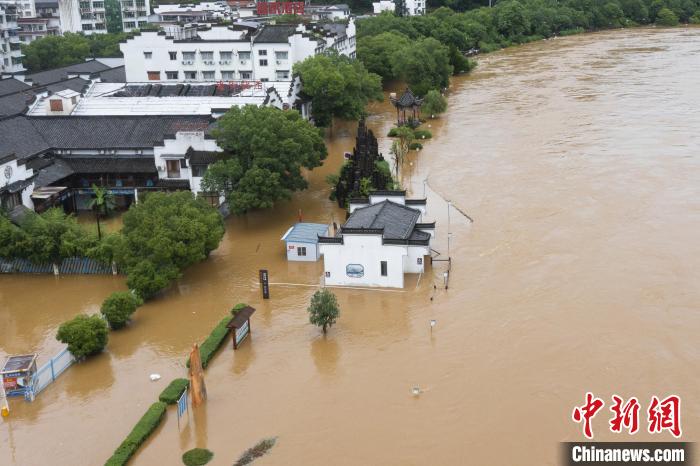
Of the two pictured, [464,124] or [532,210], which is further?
[464,124]

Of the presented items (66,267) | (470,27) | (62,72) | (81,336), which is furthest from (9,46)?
(81,336)

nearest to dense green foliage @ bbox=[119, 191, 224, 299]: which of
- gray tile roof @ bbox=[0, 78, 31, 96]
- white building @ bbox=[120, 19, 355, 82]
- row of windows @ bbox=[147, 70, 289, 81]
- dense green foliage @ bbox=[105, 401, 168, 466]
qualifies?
dense green foliage @ bbox=[105, 401, 168, 466]

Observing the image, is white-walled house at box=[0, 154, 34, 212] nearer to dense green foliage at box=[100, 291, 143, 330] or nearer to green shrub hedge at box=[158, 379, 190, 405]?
dense green foliage at box=[100, 291, 143, 330]

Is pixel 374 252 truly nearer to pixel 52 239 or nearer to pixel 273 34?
pixel 52 239

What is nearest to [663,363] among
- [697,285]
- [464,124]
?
[697,285]

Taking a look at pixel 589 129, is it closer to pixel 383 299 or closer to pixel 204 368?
pixel 383 299

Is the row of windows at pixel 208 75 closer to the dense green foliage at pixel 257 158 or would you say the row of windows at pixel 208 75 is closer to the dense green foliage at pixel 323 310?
the dense green foliage at pixel 257 158

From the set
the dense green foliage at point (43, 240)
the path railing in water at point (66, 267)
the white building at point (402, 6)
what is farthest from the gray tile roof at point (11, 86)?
the white building at point (402, 6)
